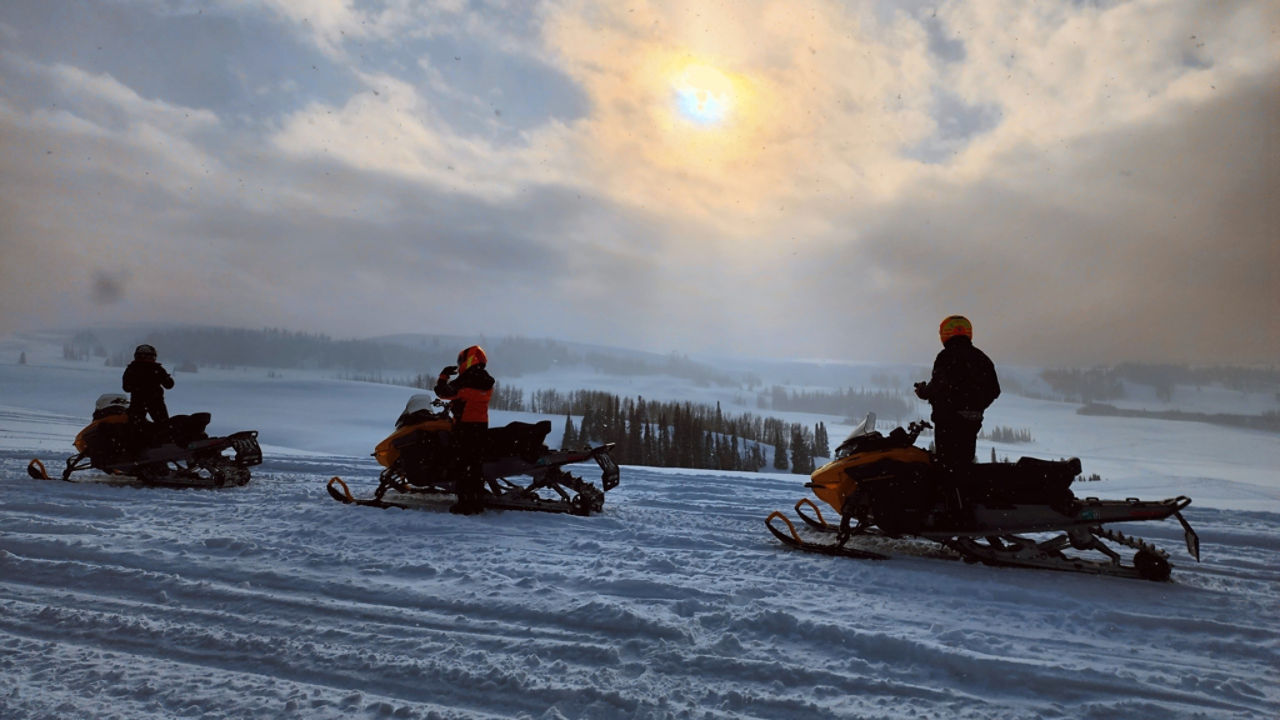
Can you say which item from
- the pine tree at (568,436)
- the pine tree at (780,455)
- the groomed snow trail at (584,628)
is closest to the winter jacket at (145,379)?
the groomed snow trail at (584,628)

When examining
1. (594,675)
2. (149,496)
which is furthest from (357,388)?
(594,675)

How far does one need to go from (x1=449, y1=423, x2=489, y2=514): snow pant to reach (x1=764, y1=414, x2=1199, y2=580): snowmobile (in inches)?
130

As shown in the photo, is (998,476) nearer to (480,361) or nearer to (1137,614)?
(1137,614)

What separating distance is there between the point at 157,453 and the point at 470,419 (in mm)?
4902

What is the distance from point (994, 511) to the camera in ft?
16.8

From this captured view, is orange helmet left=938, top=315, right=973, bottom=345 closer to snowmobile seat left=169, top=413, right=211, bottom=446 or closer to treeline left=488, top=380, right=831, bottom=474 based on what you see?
snowmobile seat left=169, top=413, right=211, bottom=446

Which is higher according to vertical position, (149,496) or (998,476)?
(998,476)

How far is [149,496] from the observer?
754 cm

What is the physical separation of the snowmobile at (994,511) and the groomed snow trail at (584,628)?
8.7 inches

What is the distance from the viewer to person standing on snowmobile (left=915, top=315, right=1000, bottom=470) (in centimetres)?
513

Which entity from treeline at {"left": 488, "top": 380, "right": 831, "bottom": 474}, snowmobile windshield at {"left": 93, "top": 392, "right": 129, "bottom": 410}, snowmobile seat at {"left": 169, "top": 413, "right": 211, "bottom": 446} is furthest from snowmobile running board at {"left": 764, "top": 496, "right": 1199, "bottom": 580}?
treeline at {"left": 488, "top": 380, "right": 831, "bottom": 474}

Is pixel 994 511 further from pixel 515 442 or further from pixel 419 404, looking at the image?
pixel 419 404

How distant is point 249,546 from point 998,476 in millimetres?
5842

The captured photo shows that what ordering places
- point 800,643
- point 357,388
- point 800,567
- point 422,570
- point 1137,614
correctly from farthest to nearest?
point 357,388 < point 800,567 < point 422,570 < point 1137,614 < point 800,643
